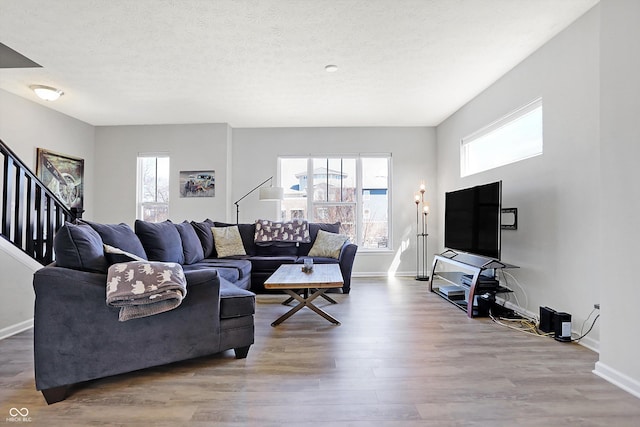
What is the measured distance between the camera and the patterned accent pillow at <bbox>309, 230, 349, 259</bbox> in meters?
4.60

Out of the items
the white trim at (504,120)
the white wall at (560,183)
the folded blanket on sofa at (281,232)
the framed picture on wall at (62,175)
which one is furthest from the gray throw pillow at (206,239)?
the white trim at (504,120)

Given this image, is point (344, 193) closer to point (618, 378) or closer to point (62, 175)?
point (618, 378)

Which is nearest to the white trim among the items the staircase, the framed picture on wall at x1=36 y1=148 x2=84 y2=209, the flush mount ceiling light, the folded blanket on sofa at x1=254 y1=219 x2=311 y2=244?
the folded blanket on sofa at x1=254 y1=219 x2=311 y2=244

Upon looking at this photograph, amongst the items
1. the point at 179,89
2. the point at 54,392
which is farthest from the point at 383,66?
the point at 54,392

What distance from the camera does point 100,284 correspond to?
6.10 feet

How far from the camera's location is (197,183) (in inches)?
215

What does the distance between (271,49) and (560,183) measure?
2903 mm

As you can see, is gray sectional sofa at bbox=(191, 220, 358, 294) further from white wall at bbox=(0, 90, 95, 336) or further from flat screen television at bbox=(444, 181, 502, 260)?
white wall at bbox=(0, 90, 95, 336)

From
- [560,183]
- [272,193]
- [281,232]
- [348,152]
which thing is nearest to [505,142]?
[560,183]

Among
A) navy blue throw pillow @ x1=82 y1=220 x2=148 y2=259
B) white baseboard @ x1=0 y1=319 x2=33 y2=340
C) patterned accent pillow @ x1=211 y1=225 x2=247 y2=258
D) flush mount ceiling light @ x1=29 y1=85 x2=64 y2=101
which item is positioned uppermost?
flush mount ceiling light @ x1=29 y1=85 x2=64 y2=101

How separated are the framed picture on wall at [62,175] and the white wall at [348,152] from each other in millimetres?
2459

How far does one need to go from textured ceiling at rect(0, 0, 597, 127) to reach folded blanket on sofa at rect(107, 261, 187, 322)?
1.96 m

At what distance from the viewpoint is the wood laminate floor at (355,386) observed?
1.62 m

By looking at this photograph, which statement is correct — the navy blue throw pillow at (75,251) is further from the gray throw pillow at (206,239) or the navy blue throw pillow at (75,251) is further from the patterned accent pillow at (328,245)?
the patterned accent pillow at (328,245)
